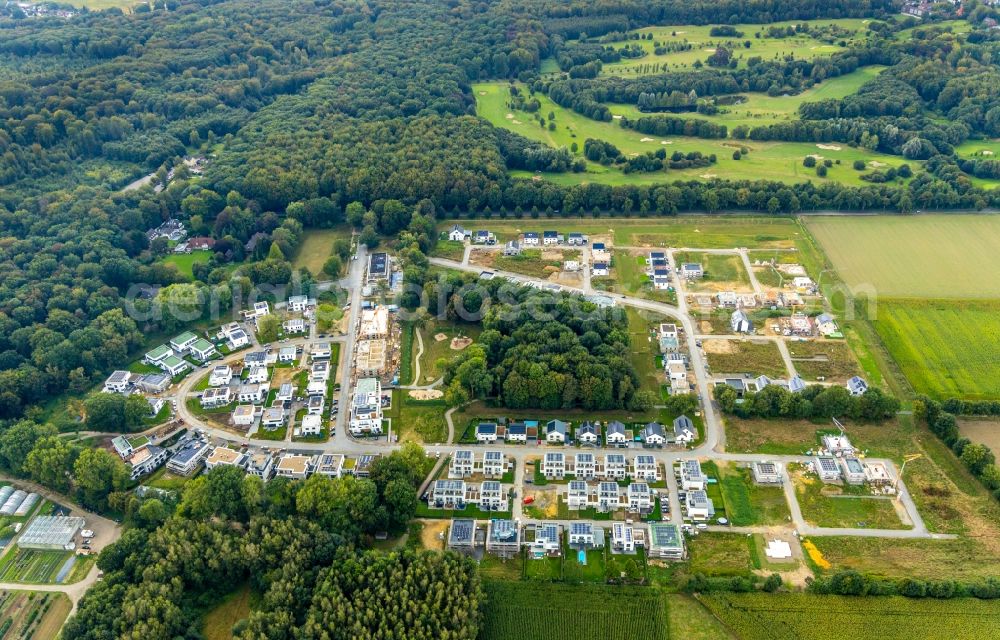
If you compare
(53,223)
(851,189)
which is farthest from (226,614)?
(851,189)

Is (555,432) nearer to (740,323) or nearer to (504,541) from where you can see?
(504,541)

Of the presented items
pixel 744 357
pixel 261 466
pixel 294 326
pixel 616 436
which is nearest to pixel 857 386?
pixel 744 357

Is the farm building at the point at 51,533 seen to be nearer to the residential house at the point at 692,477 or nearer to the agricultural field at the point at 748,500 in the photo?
the residential house at the point at 692,477

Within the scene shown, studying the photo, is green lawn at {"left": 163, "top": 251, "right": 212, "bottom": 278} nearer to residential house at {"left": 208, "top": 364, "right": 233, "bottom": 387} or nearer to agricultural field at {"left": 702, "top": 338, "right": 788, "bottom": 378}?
residential house at {"left": 208, "top": 364, "right": 233, "bottom": 387}

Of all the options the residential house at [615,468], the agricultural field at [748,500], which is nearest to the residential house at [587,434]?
the residential house at [615,468]

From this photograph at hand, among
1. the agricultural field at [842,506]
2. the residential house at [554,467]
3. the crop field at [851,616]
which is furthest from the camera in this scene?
the residential house at [554,467]

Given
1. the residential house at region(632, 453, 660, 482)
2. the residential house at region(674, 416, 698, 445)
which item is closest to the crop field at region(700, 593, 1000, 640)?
the residential house at region(632, 453, 660, 482)

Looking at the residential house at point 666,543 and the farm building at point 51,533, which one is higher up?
the residential house at point 666,543
